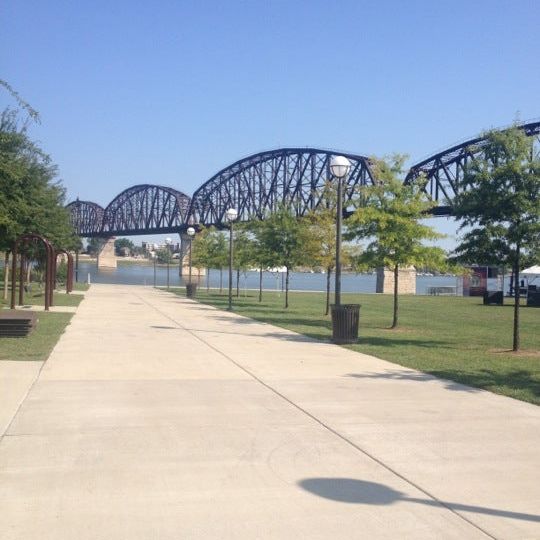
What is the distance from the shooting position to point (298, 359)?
1341 cm

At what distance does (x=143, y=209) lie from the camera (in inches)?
7116

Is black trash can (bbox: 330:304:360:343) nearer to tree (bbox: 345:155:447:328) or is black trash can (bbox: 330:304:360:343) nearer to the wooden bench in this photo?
tree (bbox: 345:155:447:328)

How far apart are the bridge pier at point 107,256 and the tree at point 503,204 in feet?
456

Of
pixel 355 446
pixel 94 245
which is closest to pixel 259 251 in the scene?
pixel 355 446

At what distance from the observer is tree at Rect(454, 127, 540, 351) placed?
47.9ft

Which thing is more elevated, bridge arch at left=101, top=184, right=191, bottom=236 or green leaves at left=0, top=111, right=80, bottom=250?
bridge arch at left=101, top=184, right=191, bottom=236

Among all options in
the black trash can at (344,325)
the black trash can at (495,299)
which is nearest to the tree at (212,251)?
the black trash can at (495,299)

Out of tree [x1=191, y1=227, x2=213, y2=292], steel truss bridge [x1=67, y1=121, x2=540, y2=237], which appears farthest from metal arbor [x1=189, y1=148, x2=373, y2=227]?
tree [x1=191, y1=227, x2=213, y2=292]

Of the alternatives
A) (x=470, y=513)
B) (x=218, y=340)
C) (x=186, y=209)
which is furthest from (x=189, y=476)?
(x=186, y=209)

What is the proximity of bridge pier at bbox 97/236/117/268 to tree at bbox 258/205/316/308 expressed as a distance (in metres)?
123

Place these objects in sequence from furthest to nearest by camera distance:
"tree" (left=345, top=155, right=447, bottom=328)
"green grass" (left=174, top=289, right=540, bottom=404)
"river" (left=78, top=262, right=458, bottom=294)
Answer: "river" (left=78, top=262, right=458, bottom=294), "tree" (left=345, top=155, right=447, bottom=328), "green grass" (left=174, top=289, right=540, bottom=404)

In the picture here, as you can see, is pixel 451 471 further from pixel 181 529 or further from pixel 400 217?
pixel 400 217

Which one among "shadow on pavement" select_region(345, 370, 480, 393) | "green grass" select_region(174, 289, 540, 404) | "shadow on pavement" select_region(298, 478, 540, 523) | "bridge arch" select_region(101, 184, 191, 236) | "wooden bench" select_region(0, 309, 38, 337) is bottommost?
"shadow on pavement" select_region(298, 478, 540, 523)

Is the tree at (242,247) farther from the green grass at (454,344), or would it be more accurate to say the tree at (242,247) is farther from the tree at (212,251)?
the green grass at (454,344)
